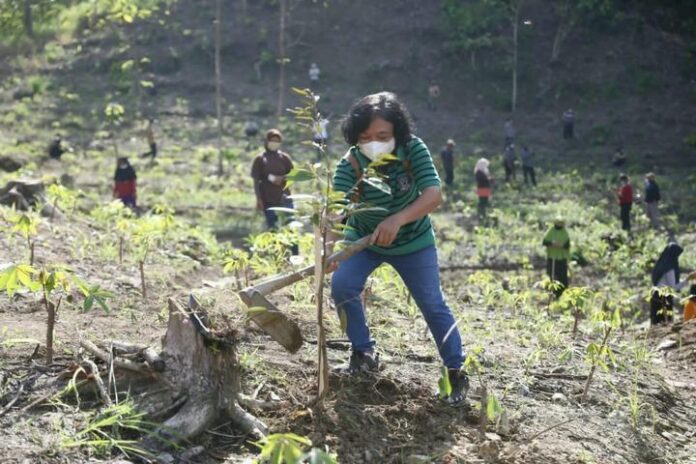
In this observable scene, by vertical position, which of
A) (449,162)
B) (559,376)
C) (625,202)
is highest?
(449,162)

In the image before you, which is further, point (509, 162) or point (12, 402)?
point (509, 162)

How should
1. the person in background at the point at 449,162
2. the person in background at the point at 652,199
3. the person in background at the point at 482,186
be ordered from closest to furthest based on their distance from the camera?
the person in background at the point at 652,199 < the person in background at the point at 482,186 < the person in background at the point at 449,162

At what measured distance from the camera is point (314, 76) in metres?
33.1

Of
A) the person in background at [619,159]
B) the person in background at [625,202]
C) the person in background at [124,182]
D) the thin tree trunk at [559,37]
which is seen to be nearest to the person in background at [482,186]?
the person in background at [625,202]

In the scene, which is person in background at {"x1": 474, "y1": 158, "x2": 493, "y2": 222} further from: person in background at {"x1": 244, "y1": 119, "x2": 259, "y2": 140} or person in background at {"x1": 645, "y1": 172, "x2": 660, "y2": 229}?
person in background at {"x1": 244, "y1": 119, "x2": 259, "y2": 140}

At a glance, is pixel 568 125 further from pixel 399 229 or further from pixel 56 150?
pixel 399 229

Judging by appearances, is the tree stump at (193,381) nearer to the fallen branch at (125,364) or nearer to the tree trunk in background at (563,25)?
the fallen branch at (125,364)

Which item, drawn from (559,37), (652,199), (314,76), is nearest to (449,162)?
(652,199)

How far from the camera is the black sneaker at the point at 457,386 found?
457 centimetres

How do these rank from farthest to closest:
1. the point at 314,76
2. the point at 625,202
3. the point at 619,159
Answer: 1. the point at 314,76
2. the point at 619,159
3. the point at 625,202

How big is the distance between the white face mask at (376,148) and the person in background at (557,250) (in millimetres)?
7312

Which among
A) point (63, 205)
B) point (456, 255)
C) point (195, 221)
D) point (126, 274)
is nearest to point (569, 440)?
point (126, 274)

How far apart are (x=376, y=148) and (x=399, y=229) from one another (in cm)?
39

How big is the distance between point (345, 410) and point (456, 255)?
10588mm
